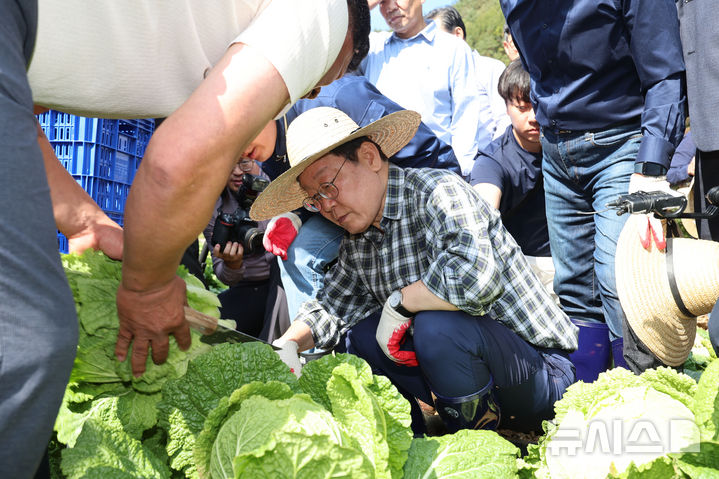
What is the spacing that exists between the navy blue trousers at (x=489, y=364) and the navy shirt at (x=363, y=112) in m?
0.95

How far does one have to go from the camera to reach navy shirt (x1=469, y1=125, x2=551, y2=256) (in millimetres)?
3521


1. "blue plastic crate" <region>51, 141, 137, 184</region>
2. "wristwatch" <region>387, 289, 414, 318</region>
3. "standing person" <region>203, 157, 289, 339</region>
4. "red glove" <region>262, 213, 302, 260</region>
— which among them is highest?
"blue plastic crate" <region>51, 141, 137, 184</region>

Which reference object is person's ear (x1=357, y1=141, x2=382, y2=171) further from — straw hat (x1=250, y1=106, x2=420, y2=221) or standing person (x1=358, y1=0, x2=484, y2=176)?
standing person (x1=358, y1=0, x2=484, y2=176)

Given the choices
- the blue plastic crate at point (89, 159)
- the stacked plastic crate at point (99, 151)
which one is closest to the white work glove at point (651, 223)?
the stacked plastic crate at point (99, 151)

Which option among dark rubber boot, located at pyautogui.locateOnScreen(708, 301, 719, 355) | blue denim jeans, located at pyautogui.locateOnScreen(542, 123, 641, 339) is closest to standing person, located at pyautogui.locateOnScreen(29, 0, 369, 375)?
dark rubber boot, located at pyautogui.locateOnScreen(708, 301, 719, 355)

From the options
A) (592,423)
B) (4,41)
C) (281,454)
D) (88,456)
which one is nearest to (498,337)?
(592,423)

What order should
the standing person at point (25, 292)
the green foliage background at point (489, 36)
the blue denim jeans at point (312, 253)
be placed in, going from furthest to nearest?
the green foliage background at point (489, 36) → the blue denim jeans at point (312, 253) → the standing person at point (25, 292)

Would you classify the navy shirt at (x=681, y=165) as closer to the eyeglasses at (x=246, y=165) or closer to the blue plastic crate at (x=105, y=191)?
the eyeglasses at (x=246, y=165)

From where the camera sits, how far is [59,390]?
0.90 metres

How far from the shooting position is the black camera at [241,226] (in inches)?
139

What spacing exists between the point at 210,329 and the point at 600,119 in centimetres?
208

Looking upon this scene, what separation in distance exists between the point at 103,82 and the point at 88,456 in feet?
2.64

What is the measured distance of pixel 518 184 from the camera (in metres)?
3.55

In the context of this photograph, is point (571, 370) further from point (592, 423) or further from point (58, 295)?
point (58, 295)
